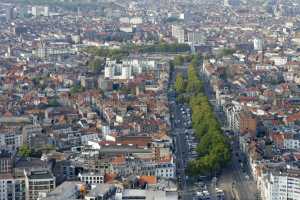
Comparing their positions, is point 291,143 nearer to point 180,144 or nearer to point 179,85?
point 180,144

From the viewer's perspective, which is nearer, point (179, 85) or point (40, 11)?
point (179, 85)

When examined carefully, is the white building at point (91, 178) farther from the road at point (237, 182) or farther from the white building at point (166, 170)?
the road at point (237, 182)

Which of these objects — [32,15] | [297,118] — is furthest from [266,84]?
[32,15]

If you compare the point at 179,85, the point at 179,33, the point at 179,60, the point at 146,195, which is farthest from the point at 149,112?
the point at 179,33

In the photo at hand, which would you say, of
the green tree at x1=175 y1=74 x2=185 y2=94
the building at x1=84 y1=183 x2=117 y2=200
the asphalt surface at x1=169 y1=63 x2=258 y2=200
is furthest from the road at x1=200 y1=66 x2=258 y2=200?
the green tree at x1=175 y1=74 x2=185 y2=94

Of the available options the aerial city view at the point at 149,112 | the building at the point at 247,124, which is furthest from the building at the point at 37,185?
the building at the point at 247,124

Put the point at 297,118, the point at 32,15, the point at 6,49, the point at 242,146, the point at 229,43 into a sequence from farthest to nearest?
the point at 32,15 → the point at 229,43 → the point at 6,49 → the point at 297,118 → the point at 242,146

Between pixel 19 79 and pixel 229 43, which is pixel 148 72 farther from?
pixel 229 43
